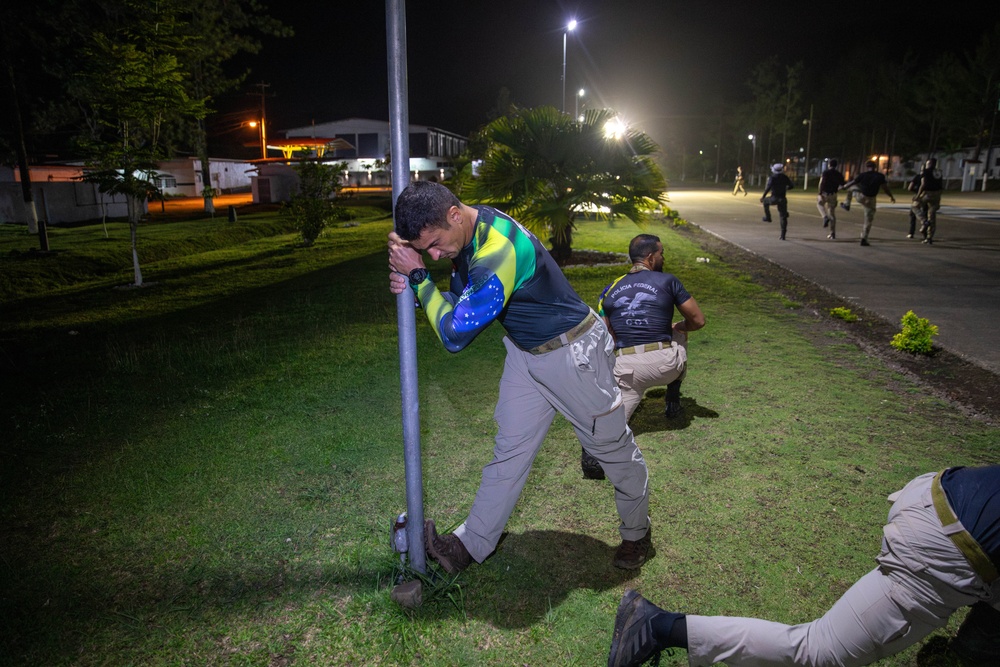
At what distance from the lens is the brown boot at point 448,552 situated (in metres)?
3.14

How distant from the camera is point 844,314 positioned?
823cm

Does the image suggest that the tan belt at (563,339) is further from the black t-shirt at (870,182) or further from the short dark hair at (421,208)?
the black t-shirt at (870,182)

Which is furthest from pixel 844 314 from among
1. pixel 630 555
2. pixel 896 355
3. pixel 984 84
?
pixel 984 84

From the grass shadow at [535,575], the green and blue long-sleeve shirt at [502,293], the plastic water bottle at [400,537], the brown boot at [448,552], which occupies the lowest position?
the grass shadow at [535,575]

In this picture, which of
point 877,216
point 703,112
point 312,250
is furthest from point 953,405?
point 703,112

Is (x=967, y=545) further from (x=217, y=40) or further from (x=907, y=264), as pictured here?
(x=217, y=40)

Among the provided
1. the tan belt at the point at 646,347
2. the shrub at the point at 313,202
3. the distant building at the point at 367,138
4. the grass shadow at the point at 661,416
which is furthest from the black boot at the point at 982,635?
the distant building at the point at 367,138

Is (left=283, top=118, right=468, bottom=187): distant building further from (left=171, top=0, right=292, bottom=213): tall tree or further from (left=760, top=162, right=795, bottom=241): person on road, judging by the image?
(left=760, top=162, right=795, bottom=241): person on road

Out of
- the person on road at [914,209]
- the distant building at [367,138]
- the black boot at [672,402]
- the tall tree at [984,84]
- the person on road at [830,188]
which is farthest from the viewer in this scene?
the distant building at [367,138]

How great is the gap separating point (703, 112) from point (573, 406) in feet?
339

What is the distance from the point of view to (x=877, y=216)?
22.4 metres

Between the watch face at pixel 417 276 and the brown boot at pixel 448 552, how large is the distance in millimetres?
1318

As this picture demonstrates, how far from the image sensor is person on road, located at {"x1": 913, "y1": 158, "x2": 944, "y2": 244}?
14656 millimetres

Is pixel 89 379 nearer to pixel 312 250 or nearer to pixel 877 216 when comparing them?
pixel 312 250
